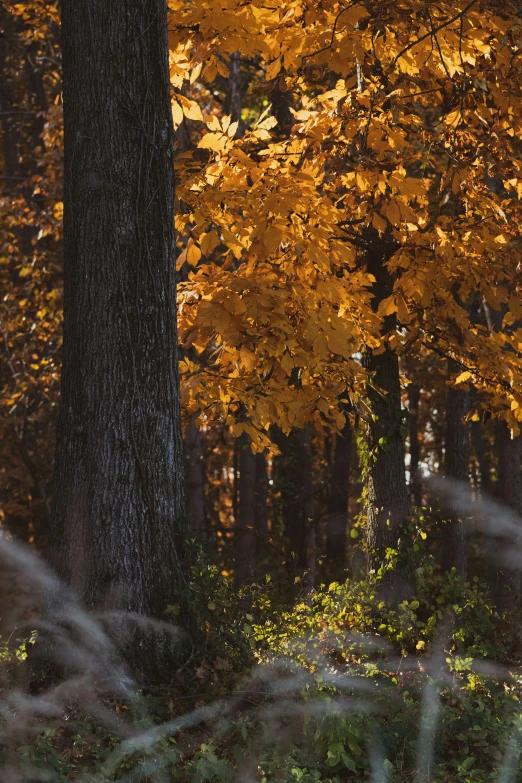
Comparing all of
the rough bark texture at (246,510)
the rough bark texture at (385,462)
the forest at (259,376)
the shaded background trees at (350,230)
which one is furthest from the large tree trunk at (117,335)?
the rough bark texture at (246,510)

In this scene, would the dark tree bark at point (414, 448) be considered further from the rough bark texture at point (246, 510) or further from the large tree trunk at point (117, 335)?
the large tree trunk at point (117, 335)

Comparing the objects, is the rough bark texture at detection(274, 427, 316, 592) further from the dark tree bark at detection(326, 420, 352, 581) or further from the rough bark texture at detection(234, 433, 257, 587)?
the dark tree bark at detection(326, 420, 352, 581)

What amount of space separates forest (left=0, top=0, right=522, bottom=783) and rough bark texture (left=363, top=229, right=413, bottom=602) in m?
0.02

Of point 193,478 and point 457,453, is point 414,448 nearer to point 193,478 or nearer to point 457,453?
point 457,453

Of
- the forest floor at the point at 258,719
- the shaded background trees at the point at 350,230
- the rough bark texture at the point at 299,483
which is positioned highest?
the shaded background trees at the point at 350,230

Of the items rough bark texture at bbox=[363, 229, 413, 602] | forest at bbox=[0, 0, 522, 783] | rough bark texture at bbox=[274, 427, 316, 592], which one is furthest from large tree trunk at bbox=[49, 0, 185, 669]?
rough bark texture at bbox=[274, 427, 316, 592]

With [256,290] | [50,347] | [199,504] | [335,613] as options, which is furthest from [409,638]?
[50,347]

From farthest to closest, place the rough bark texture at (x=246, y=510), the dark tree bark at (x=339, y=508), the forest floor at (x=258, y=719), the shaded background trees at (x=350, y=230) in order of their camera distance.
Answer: the dark tree bark at (x=339, y=508) → the rough bark texture at (x=246, y=510) → the shaded background trees at (x=350, y=230) → the forest floor at (x=258, y=719)

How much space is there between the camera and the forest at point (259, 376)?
4.83 m

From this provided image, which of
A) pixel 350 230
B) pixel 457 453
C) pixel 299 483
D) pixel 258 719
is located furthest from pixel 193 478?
pixel 258 719

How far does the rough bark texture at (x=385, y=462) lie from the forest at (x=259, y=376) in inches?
0.9

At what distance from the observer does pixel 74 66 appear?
17.7 ft

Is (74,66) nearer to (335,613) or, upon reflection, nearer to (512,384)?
(512,384)

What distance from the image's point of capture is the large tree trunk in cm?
521
